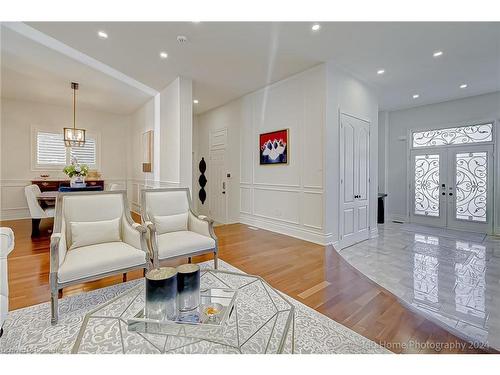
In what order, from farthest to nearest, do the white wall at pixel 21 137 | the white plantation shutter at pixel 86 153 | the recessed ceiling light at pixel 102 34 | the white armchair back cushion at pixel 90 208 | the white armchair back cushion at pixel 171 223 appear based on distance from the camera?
1. the white plantation shutter at pixel 86 153
2. the white wall at pixel 21 137
3. the recessed ceiling light at pixel 102 34
4. the white armchair back cushion at pixel 171 223
5. the white armchair back cushion at pixel 90 208

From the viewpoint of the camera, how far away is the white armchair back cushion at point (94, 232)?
7.76ft

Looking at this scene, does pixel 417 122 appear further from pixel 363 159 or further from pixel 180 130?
pixel 180 130

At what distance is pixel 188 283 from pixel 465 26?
4231mm

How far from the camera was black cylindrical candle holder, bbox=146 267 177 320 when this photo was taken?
1.34 meters

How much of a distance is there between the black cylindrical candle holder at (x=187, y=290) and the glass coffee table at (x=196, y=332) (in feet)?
0.39

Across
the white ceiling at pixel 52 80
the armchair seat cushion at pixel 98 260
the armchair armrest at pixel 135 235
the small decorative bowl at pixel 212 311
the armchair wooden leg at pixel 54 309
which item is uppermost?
the white ceiling at pixel 52 80

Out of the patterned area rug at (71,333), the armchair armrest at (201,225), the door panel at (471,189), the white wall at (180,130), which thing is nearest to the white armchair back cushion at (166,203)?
the armchair armrest at (201,225)

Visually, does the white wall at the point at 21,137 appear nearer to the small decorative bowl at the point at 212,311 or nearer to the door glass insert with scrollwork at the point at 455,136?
the small decorative bowl at the point at 212,311

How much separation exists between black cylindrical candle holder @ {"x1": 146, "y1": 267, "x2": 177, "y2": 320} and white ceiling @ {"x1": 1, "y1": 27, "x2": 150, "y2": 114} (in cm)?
415

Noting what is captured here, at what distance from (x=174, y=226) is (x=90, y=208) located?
92cm

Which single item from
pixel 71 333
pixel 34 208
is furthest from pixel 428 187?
pixel 34 208

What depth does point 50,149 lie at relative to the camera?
6.48 m
